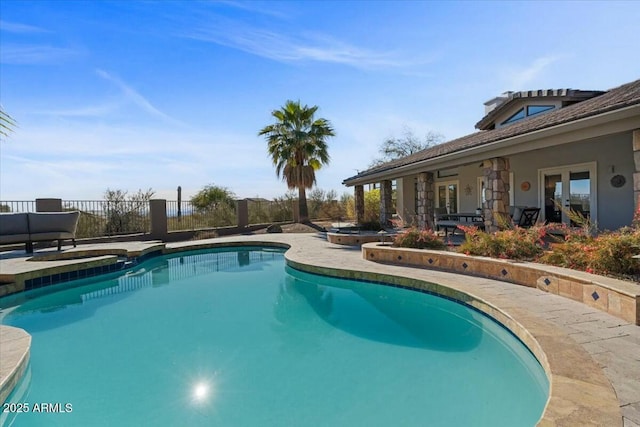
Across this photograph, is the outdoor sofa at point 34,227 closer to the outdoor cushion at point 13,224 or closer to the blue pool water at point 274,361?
the outdoor cushion at point 13,224

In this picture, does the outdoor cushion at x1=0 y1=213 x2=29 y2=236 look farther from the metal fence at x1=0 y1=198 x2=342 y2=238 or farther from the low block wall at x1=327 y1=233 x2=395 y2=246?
the low block wall at x1=327 y1=233 x2=395 y2=246

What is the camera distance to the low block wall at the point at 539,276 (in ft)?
14.2

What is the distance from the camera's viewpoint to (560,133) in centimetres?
704

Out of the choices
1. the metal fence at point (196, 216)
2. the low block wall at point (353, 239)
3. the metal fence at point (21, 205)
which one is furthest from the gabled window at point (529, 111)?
the metal fence at point (21, 205)

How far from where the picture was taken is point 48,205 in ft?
41.5

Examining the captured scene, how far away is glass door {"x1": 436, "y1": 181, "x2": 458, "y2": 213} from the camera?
16.9 meters

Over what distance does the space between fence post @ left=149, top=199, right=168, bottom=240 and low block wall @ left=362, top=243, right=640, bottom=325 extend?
417 inches

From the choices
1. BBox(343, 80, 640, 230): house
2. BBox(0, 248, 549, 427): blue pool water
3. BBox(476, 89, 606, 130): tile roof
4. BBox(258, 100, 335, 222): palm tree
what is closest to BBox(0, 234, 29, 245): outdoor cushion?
BBox(0, 248, 549, 427): blue pool water

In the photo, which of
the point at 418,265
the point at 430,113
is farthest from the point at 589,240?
the point at 430,113

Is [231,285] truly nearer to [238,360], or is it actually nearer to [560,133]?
[238,360]

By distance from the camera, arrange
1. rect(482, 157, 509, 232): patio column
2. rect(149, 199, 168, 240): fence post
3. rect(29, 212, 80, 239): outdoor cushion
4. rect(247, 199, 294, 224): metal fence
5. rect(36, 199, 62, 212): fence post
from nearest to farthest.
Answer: rect(482, 157, 509, 232): patio column
rect(29, 212, 80, 239): outdoor cushion
rect(36, 199, 62, 212): fence post
rect(149, 199, 168, 240): fence post
rect(247, 199, 294, 224): metal fence

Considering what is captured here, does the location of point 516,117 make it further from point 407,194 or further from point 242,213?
point 242,213

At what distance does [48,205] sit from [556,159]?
18.0 metres

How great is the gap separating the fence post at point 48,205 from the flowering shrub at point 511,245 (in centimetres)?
1417
